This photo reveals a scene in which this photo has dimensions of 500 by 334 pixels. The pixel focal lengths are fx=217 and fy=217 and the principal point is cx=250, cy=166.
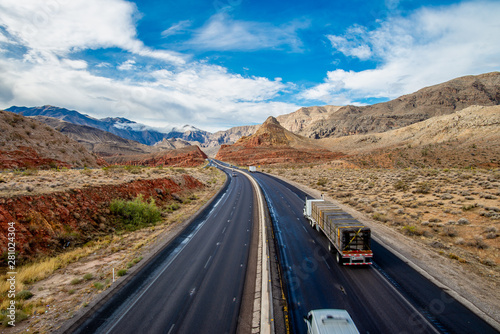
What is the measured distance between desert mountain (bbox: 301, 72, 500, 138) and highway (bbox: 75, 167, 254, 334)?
535ft

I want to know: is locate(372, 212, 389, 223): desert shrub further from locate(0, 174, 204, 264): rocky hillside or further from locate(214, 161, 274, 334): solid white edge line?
locate(0, 174, 204, 264): rocky hillside

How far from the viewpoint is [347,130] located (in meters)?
166

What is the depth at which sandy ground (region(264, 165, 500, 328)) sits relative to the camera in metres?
10.2

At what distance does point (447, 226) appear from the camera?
1620 cm

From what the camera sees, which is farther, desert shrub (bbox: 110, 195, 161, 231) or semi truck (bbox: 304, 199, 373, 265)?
desert shrub (bbox: 110, 195, 161, 231)

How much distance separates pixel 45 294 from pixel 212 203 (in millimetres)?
20053

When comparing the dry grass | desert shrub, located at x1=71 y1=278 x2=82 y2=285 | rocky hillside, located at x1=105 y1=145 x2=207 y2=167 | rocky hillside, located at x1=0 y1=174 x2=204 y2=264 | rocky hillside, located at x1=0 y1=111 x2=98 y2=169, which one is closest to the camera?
desert shrub, located at x1=71 y1=278 x2=82 y2=285

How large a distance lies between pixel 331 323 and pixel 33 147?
162 feet

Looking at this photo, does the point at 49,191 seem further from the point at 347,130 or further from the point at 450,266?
the point at 347,130

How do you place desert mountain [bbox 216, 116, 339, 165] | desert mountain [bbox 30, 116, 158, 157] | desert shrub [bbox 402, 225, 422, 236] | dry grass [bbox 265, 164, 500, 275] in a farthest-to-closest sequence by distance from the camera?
desert mountain [bbox 30, 116, 158, 157] → desert mountain [bbox 216, 116, 339, 165] → desert shrub [bbox 402, 225, 422, 236] → dry grass [bbox 265, 164, 500, 275]

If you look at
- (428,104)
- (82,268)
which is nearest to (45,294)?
(82,268)

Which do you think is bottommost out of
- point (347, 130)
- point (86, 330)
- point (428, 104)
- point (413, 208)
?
point (86, 330)

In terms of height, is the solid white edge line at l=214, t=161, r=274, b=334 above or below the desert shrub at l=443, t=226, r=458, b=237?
below

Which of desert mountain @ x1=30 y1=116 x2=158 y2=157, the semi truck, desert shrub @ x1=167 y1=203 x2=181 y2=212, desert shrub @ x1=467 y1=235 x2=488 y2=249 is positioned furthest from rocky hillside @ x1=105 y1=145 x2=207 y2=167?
desert shrub @ x1=467 y1=235 x2=488 y2=249
